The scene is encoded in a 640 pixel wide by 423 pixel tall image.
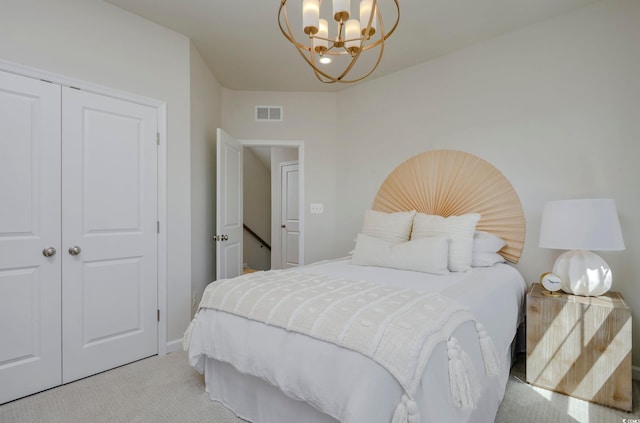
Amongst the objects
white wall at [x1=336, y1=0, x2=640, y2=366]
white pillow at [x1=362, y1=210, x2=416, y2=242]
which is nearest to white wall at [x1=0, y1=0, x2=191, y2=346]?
white pillow at [x1=362, y1=210, x2=416, y2=242]

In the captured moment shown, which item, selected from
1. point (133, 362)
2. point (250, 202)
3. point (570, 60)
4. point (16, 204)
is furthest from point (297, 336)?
point (250, 202)

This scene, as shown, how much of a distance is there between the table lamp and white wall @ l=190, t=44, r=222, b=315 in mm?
2749

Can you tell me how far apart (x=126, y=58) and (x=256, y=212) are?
430 centimetres

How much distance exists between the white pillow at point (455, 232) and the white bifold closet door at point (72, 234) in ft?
6.99

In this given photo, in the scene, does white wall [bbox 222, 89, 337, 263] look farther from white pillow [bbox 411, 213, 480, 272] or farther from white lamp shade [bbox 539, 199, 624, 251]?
white lamp shade [bbox 539, 199, 624, 251]

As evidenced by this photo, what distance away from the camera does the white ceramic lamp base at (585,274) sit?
77.2 inches

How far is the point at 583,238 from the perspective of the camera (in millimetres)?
1915

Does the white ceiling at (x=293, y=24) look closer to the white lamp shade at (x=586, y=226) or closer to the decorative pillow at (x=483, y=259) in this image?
the white lamp shade at (x=586, y=226)

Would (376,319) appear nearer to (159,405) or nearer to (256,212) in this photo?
(159,405)

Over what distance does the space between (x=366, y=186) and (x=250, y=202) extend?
11.2 feet

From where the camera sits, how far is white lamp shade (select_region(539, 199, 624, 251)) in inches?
73.8

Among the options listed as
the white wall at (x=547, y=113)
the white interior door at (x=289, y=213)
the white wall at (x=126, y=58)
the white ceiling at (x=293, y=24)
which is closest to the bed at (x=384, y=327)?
the white wall at (x=547, y=113)

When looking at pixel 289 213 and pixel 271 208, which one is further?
pixel 271 208

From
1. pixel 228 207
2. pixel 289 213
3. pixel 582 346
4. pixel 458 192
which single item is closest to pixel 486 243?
pixel 458 192
